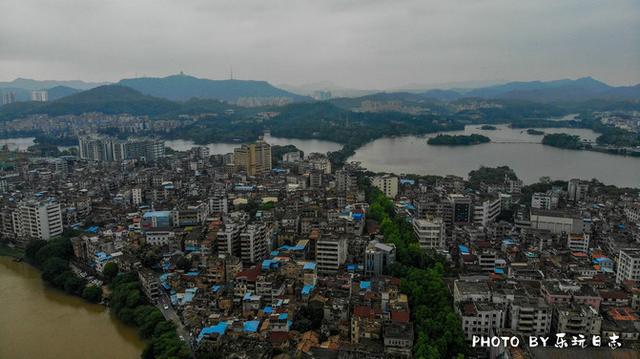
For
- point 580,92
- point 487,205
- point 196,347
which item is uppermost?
point 580,92

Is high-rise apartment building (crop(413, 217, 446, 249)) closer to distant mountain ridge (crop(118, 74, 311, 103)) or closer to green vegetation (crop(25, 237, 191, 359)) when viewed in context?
green vegetation (crop(25, 237, 191, 359))

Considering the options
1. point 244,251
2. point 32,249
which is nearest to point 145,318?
point 244,251

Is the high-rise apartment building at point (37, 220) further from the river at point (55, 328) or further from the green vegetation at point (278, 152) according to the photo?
the green vegetation at point (278, 152)

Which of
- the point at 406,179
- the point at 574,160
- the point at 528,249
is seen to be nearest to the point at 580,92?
the point at 574,160

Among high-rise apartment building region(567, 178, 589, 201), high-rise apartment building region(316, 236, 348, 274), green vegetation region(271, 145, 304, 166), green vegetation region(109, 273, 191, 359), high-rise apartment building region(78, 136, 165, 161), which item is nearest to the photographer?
green vegetation region(109, 273, 191, 359)

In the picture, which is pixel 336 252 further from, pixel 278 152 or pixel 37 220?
pixel 278 152

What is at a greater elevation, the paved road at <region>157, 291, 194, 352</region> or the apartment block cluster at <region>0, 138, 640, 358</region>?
the apartment block cluster at <region>0, 138, 640, 358</region>

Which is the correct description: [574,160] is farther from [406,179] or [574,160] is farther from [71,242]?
[71,242]

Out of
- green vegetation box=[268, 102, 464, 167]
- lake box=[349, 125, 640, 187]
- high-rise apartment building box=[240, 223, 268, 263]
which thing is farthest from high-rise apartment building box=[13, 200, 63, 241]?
green vegetation box=[268, 102, 464, 167]
